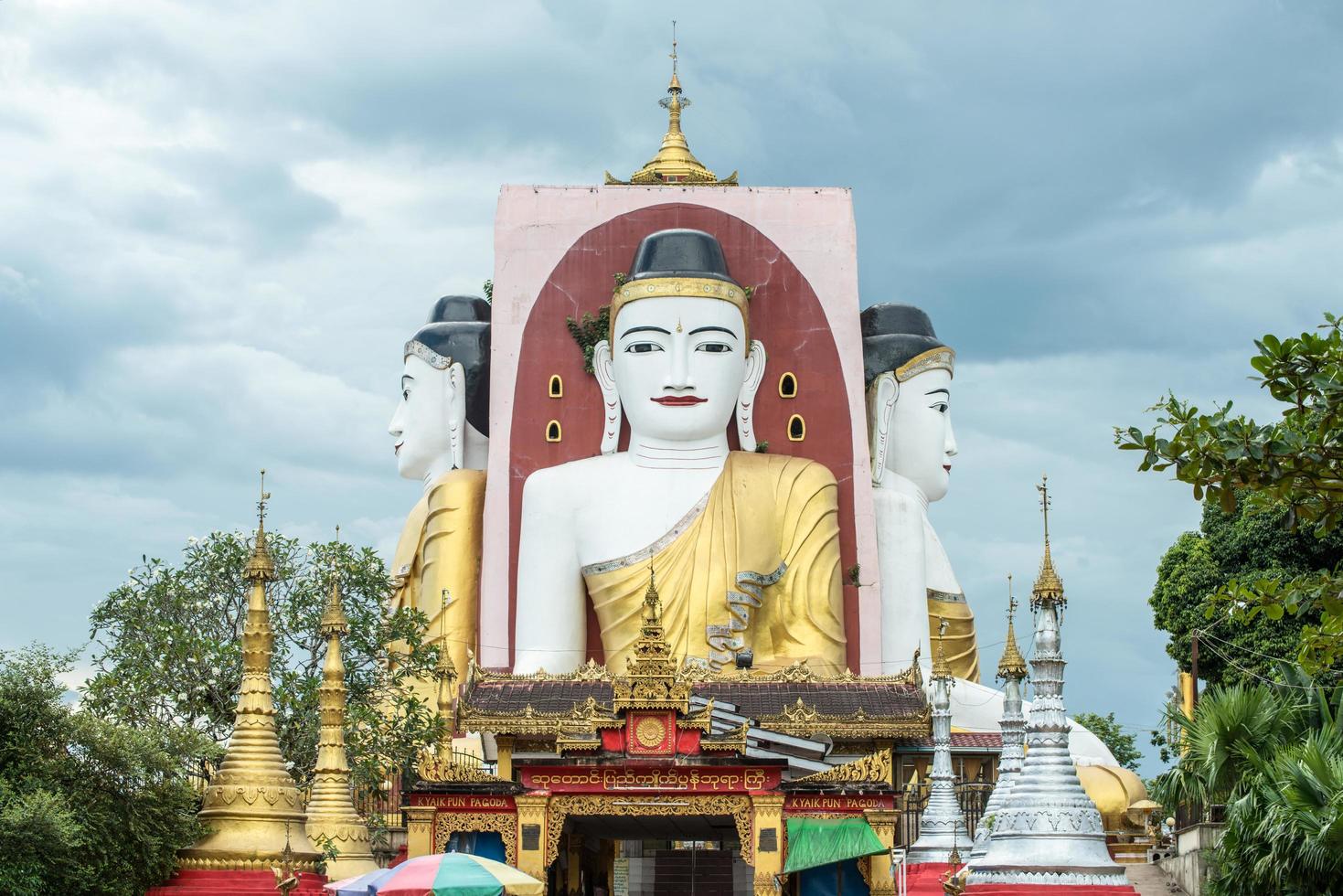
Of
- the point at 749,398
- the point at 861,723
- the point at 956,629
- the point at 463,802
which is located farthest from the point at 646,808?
the point at 956,629

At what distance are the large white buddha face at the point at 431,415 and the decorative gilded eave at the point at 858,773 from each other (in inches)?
590

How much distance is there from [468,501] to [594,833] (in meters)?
10.4

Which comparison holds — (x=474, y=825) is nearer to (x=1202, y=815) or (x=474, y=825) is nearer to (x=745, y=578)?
(x=1202, y=815)

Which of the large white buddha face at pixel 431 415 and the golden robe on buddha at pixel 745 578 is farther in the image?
the large white buddha face at pixel 431 415

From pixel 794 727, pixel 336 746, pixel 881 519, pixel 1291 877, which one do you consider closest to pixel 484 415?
pixel 881 519

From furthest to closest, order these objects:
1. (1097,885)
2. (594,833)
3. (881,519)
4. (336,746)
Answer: (881,519) < (594,833) < (336,746) < (1097,885)

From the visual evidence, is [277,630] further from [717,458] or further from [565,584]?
[717,458]

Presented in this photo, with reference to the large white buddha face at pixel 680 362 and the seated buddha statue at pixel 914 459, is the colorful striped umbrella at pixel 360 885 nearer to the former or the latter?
the large white buddha face at pixel 680 362

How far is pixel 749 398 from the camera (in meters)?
35.7

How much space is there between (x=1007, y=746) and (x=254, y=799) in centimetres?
770

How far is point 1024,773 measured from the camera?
17.6 m

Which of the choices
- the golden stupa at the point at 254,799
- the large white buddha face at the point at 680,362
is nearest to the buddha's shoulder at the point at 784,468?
the large white buddha face at the point at 680,362

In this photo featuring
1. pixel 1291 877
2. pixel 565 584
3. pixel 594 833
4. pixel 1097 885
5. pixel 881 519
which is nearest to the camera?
pixel 1097 885

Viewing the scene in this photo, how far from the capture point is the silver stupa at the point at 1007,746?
743 inches
